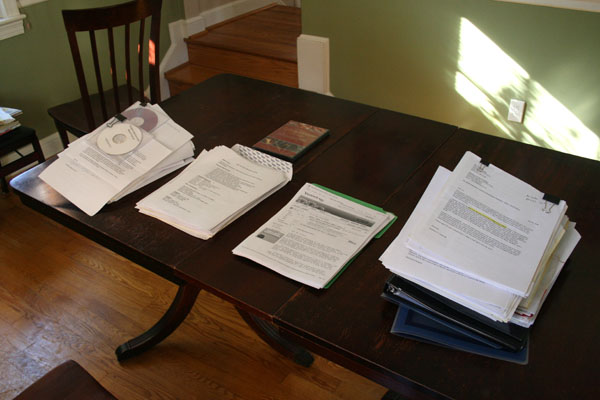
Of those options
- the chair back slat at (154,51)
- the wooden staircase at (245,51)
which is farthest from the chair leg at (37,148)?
the wooden staircase at (245,51)

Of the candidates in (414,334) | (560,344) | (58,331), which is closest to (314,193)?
(414,334)

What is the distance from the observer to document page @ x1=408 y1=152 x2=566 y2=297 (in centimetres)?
98

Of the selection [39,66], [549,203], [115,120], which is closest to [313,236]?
[549,203]

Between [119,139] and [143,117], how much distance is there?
0.42ft

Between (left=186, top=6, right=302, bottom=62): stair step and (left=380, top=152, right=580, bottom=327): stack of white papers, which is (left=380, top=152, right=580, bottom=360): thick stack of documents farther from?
(left=186, top=6, right=302, bottom=62): stair step

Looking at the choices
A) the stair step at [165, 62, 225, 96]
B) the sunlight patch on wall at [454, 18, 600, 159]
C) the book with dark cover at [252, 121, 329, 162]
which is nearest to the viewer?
the book with dark cover at [252, 121, 329, 162]

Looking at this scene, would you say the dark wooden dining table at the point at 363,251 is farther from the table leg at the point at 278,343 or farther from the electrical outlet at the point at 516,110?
the electrical outlet at the point at 516,110

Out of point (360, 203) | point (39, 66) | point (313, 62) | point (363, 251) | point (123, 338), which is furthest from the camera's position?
point (313, 62)

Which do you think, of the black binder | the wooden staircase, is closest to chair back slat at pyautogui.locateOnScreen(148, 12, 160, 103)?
the wooden staircase

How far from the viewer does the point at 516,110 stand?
2.52 meters

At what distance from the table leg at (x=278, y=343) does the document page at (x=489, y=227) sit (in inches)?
37.1

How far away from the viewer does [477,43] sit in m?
2.50

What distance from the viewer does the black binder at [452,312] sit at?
93 cm

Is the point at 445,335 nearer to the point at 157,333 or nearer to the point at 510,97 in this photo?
the point at 157,333
